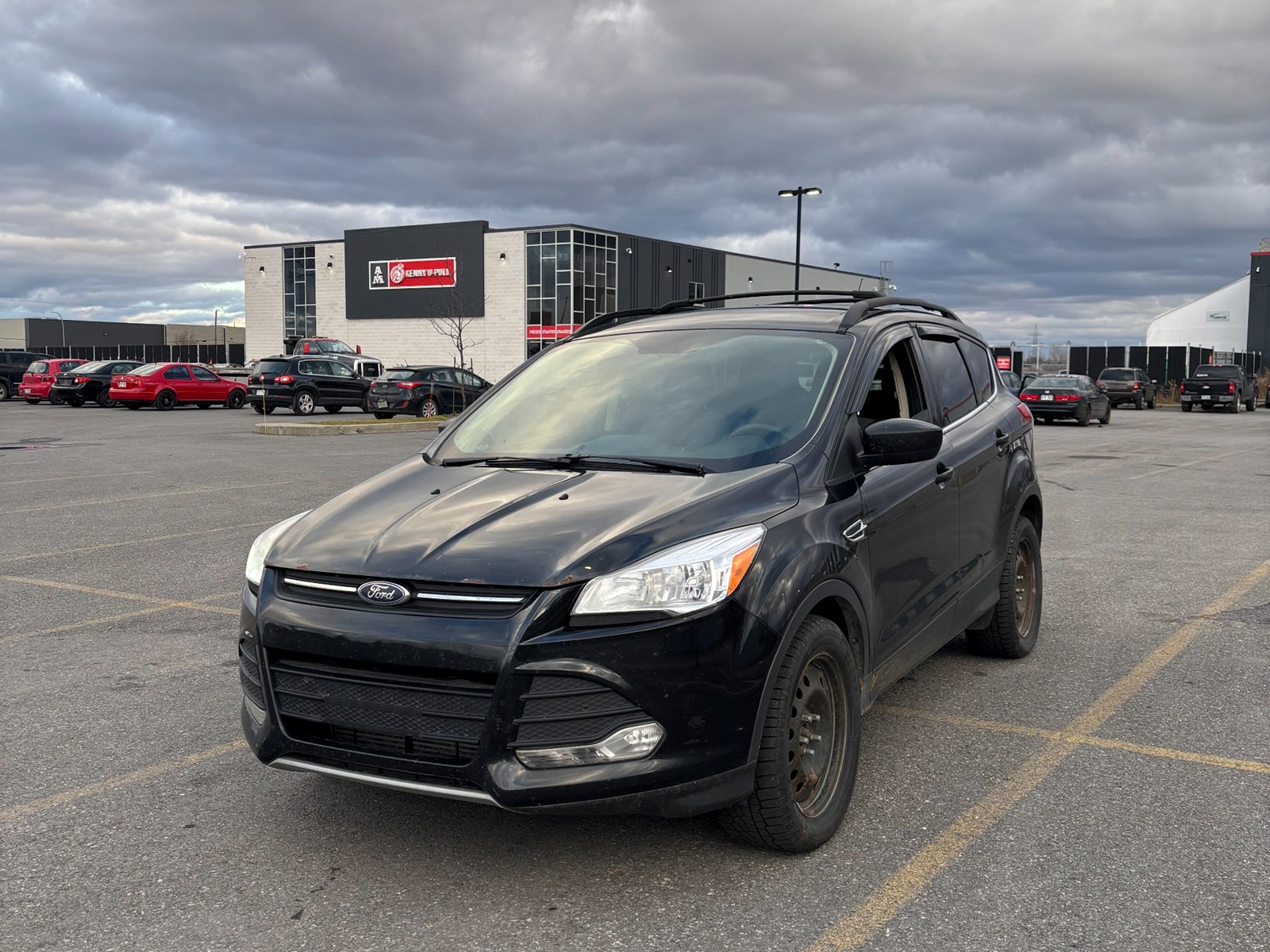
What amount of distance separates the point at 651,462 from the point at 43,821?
7.85ft

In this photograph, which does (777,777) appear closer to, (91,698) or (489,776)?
(489,776)

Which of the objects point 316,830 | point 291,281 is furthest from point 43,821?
point 291,281

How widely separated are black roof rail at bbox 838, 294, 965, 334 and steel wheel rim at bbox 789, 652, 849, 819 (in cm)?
152

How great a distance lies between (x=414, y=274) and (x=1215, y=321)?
54078 millimetres

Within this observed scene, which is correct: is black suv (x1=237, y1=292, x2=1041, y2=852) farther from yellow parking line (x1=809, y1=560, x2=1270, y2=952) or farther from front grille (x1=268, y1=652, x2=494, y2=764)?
yellow parking line (x1=809, y1=560, x2=1270, y2=952)

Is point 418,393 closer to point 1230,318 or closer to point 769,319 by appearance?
point 769,319

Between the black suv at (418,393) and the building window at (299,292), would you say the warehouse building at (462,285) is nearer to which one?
the building window at (299,292)

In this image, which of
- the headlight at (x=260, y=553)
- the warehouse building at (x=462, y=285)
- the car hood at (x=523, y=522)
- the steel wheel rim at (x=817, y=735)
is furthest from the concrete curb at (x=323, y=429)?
the warehouse building at (x=462, y=285)

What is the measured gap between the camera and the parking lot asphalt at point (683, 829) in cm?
314

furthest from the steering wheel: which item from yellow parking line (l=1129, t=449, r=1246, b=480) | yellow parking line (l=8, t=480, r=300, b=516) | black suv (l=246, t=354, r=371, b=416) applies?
black suv (l=246, t=354, r=371, b=416)

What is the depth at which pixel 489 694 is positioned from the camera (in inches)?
122

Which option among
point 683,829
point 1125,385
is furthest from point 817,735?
point 1125,385

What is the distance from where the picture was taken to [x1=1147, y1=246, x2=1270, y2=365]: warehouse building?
73.2 m

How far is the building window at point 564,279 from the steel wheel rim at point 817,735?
56.7 metres
